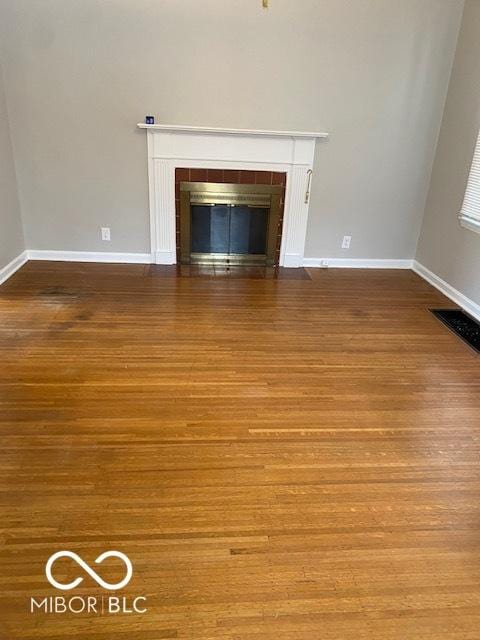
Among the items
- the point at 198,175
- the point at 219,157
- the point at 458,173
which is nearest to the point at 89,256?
the point at 198,175

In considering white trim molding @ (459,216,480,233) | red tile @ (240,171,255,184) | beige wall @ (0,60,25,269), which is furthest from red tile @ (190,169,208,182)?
white trim molding @ (459,216,480,233)

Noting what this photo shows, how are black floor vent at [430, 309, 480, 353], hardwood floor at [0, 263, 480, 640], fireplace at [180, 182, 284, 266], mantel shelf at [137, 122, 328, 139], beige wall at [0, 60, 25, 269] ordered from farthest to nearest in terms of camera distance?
1. fireplace at [180, 182, 284, 266]
2. mantel shelf at [137, 122, 328, 139]
3. beige wall at [0, 60, 25, 269]
4. black floor vent at [430, 309, 480, 353]
5. hardwood floor at [0, 263, 480, 640]

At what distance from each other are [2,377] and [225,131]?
2.79m

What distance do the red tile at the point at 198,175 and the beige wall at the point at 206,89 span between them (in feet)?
1.35

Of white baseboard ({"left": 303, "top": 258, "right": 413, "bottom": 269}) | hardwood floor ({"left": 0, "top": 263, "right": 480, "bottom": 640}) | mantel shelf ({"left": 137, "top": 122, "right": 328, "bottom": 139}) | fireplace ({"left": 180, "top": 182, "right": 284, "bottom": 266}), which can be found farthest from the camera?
white baseboard ({"left": 303, "top": 258, "right": 413, "bottom": 269})

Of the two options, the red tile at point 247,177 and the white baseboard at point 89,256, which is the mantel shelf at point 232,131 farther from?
the white baseboard at point 89,256

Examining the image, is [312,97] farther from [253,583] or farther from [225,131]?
[253,583]

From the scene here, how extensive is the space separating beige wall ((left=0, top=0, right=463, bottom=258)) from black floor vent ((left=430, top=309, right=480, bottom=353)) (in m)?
1.39

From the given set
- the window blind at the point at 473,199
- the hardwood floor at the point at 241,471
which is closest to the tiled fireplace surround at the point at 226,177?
the hardwood floor at the point at 241,471

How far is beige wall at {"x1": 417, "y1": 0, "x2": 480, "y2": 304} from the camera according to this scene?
12.3 feet

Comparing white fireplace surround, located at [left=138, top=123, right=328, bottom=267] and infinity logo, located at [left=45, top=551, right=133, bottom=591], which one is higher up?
white fireplace surround, located at [left=138, top=123, right=328, bottom=267]

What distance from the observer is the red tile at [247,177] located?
14.0 ft

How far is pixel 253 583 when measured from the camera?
4.84ft

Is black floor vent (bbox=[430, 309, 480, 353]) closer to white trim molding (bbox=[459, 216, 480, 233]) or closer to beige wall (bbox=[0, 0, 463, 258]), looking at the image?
white trim molding (bbox=[459, 216, 480, 233])
